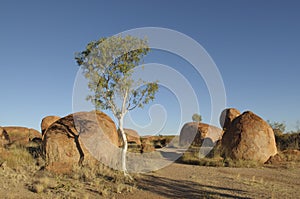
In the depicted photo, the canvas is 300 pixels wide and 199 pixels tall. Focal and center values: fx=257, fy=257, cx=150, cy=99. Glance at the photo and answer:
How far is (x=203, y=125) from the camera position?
2734cm

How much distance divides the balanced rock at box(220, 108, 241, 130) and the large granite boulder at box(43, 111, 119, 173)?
13.5m

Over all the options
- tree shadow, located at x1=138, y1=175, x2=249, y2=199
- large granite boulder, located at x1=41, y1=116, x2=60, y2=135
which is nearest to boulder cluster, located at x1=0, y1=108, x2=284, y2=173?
tree shadow, located at x1=138, y1=175, x2=249, y2=199

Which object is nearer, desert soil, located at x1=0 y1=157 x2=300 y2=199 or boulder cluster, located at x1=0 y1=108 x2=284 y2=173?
desert soil, located at x1=0 y1=157 x2=300 y2=199

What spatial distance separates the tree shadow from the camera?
715cm

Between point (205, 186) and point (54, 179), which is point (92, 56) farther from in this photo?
point (205, 186)

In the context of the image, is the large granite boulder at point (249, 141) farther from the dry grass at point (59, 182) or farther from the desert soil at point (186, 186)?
the dry grass at point (59, 182)

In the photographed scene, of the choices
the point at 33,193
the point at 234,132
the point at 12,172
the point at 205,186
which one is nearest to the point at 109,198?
the point at 33,193

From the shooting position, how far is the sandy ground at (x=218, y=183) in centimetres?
725

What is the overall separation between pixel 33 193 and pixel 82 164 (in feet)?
12.8

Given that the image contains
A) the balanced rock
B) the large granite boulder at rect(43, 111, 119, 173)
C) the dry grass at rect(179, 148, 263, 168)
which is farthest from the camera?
the balanced rock

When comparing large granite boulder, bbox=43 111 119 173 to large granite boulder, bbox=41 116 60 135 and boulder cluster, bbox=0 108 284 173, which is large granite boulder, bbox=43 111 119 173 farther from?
large granite boulder, bbox=41 116 60 135

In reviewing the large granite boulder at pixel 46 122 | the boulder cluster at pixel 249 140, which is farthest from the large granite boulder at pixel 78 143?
the large granite boulder at pixel 46 122

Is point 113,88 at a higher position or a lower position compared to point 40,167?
higher

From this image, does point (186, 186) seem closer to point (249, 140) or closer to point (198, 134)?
point (249, 140)
